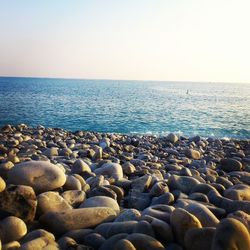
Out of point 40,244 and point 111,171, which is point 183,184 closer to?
point 111,171

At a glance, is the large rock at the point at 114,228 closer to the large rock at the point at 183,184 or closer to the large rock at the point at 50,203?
the large rock at the point at 50,203

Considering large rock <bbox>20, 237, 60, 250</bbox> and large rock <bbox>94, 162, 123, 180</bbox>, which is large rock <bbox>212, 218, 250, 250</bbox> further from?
large rock <bbox>94, 162, 123, 180</bbox>

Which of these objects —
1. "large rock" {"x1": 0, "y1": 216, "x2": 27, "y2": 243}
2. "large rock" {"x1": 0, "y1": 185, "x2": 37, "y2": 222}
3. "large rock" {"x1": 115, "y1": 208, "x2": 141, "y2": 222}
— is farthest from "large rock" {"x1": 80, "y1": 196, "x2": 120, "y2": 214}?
"large rock" {"x1": 0, "y1": 216, "x2": 27, "y2": 243}

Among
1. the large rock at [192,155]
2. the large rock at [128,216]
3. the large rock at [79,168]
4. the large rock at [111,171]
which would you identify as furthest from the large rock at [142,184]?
the large rock at [192,155]

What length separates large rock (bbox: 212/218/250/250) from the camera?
2.96 meters

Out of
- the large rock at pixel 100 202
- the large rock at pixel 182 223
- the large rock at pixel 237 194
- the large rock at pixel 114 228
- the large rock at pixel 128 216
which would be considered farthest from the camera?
the large rock at pixel 237 194

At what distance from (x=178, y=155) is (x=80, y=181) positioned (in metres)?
6.80

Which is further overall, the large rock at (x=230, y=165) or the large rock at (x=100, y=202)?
the large rock at (x=230, y=165)

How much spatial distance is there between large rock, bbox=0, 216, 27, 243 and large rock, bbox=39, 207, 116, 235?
30 cm

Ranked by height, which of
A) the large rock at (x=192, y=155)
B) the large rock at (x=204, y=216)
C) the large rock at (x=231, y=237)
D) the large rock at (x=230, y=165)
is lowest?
the large rock at (x=192, y=155)

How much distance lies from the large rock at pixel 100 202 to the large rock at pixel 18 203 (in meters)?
0.80

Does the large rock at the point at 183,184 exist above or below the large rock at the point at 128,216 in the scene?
below

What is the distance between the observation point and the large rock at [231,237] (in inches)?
117

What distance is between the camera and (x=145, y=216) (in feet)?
12.8
